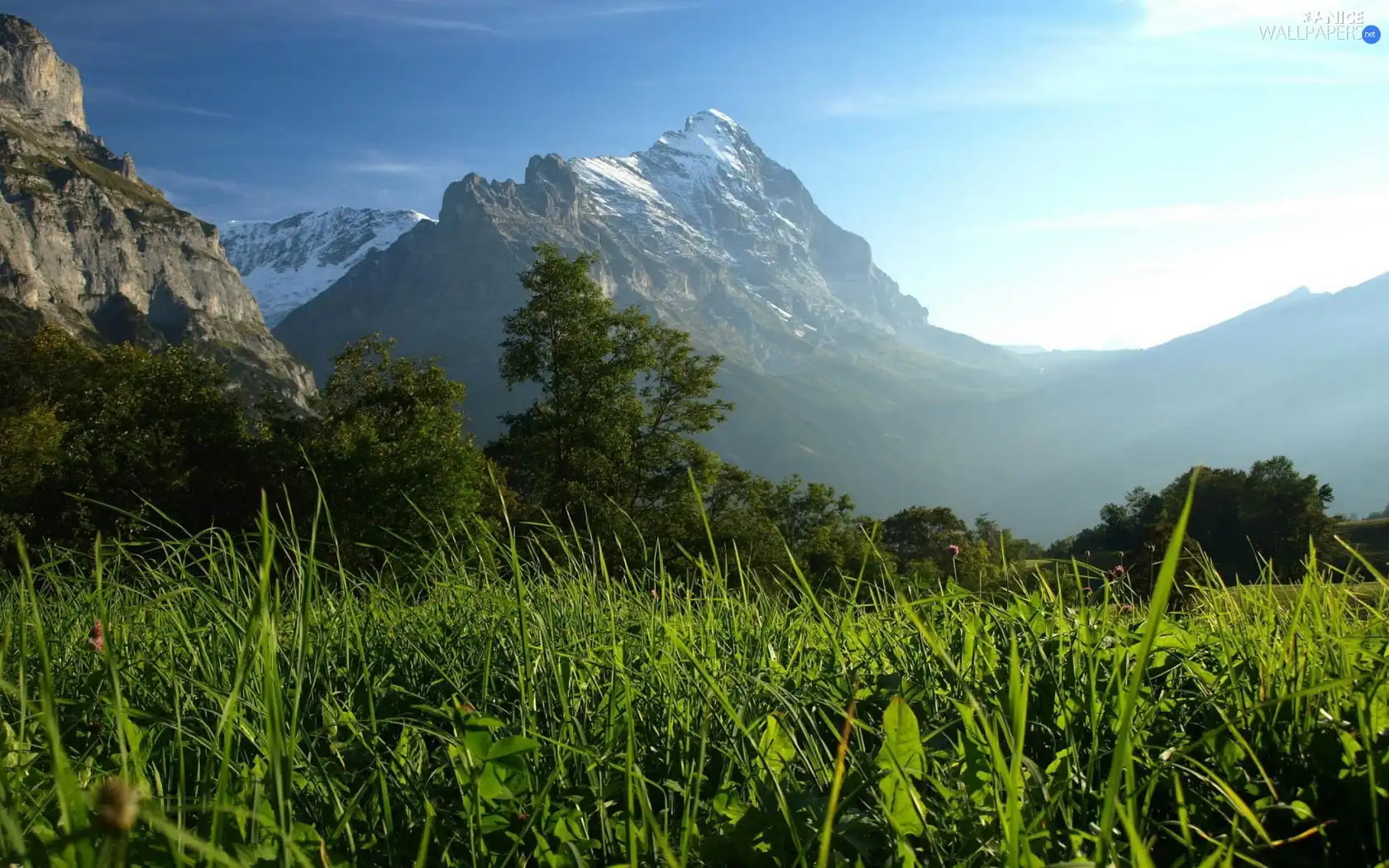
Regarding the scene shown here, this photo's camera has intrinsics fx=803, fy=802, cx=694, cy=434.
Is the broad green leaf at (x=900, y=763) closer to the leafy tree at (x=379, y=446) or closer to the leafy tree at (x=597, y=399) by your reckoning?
the leafy tree at (x=379, y=446)

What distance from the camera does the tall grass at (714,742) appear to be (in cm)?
109

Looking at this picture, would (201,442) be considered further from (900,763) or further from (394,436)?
(900,763)

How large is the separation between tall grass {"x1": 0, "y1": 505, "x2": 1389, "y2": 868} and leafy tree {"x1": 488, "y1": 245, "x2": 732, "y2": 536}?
24.6 m

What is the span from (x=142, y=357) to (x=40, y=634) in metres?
37.4

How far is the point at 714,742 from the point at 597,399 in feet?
87.5

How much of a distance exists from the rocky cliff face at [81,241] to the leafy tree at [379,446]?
120796 mm

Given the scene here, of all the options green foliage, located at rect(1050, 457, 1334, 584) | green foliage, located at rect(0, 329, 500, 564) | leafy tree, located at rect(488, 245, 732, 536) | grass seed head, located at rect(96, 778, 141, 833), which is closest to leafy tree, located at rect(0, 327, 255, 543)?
green foliage, located at rect(0, 329, 500, 564)

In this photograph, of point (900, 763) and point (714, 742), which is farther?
point (714, 742)

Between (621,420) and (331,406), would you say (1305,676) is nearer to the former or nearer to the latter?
(621,420)

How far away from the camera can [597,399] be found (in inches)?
1103

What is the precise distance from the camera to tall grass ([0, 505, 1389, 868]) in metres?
1.09

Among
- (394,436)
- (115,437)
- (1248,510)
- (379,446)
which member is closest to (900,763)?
(379,446)

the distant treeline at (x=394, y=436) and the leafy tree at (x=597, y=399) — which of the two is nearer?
the distant treeline at (x=394, y=436)

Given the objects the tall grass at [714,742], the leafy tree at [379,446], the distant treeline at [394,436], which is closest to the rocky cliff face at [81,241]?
the distant treeline at [394,436]
